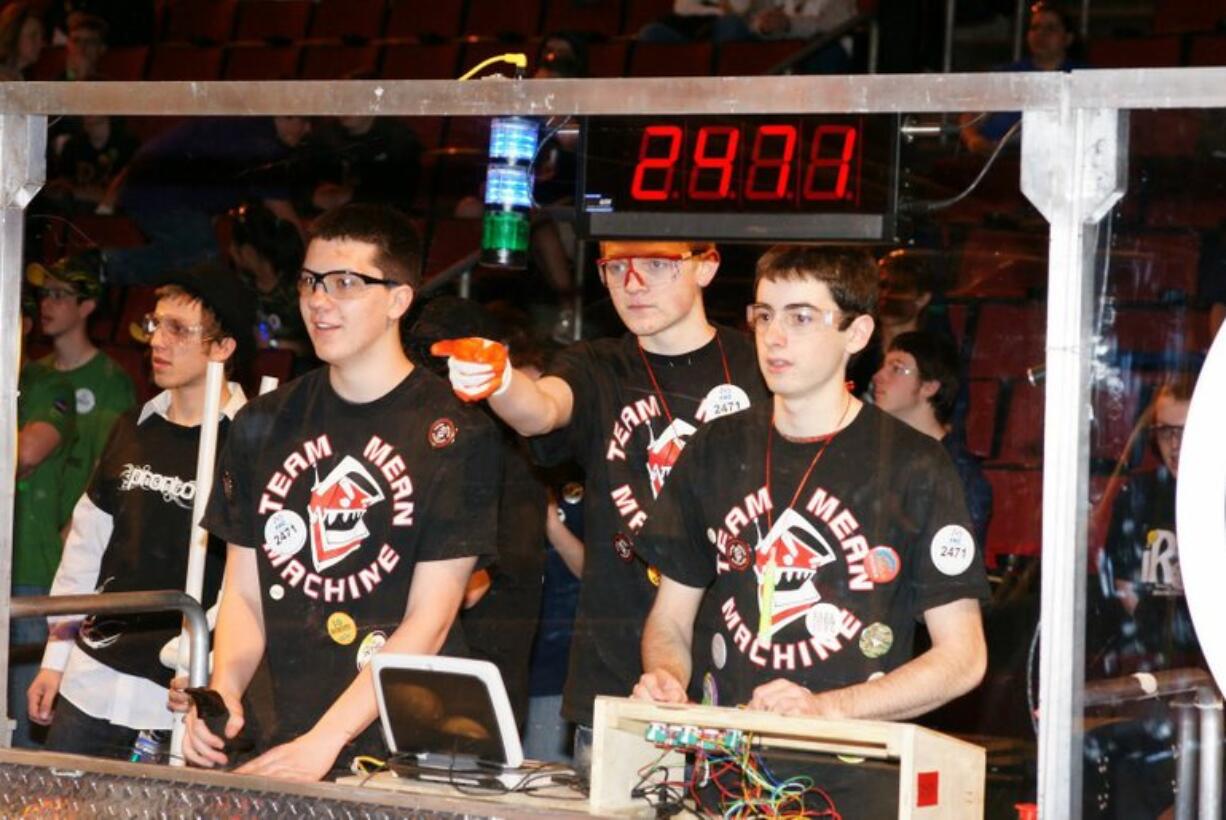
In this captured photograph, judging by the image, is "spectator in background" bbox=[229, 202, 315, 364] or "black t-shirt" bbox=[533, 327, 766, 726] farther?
"spectator in background" bbox=[229, 202, 315, 364]

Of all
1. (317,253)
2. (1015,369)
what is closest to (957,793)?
(1015,369)

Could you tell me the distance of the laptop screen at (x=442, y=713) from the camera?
3240 millimetres

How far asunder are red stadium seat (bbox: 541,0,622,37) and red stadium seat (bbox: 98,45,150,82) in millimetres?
2304

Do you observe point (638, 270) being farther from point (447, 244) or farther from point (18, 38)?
point (18, 38)

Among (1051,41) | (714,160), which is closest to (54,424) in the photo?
(714,160)

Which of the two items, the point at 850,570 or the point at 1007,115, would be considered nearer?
the point at 1007,115

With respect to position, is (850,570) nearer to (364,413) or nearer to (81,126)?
(364,413)

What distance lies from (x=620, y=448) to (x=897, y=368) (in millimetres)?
652

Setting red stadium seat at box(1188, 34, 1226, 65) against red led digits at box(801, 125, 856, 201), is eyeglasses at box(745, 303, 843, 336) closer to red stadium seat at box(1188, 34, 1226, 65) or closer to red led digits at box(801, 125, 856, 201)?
red led digits at box(801, 125, 856, 201)

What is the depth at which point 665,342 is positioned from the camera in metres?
4.01

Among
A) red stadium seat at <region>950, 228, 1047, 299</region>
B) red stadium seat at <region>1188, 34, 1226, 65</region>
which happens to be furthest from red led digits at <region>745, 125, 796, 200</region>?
red stadium seat at <region>1188, 34, 1226, 65</region>

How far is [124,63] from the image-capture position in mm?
9688

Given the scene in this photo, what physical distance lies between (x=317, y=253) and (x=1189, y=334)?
74.8 inches

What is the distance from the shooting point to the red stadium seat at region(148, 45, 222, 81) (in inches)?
367
